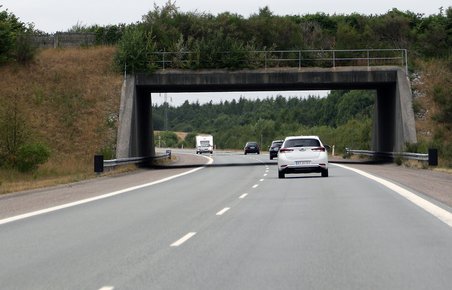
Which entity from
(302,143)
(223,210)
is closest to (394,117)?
(302,143)

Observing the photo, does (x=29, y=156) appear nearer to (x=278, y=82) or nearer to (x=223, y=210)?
(x=223, y=210)

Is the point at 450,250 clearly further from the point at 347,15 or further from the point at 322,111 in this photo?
the point at 322,111

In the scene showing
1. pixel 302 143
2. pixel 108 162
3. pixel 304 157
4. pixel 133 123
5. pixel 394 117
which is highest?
pixel 394 117

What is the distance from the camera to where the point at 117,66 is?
48125mm

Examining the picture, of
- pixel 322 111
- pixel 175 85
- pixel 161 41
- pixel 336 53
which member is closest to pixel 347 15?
pixel 336 53

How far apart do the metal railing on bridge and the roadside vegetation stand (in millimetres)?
144

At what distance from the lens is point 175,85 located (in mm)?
47188

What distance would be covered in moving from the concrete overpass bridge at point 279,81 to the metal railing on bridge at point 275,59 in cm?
7

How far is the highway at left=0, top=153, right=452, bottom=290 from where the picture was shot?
336 inches

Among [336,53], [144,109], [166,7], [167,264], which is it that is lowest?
[167,264]

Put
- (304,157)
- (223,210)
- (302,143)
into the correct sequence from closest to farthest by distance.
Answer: (223,210)
(304,157)
(302,143)

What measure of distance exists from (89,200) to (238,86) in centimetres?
2820

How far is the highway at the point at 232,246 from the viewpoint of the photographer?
8.52 m

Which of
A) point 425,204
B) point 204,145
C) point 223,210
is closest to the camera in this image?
point 223,210
